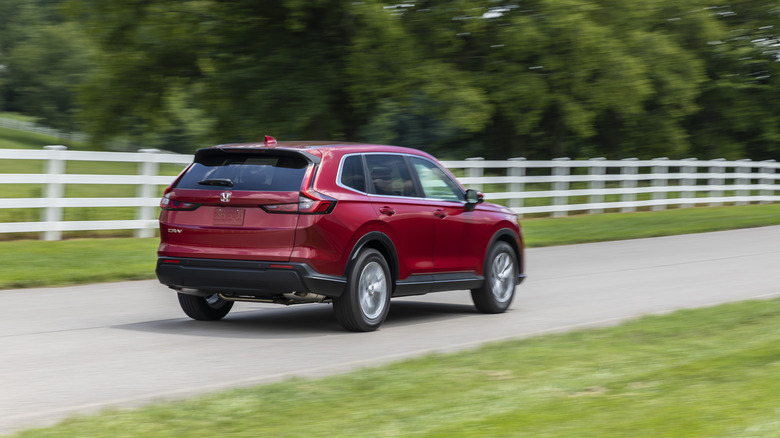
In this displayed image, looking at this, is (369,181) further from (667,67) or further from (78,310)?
(667,67)

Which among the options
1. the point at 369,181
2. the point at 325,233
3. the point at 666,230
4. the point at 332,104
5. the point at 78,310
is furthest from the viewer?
the point at 332,104

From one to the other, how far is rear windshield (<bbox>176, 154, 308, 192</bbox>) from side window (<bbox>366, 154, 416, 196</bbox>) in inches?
36.3

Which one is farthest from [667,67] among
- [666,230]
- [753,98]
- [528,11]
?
[666,230]

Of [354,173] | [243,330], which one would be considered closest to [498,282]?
[354,173]

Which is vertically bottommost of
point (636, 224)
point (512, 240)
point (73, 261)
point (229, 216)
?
point (73, 261)

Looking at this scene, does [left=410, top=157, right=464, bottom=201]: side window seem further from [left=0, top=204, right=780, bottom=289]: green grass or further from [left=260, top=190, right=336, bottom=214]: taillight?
[left=0, top=204, right=780, bottom=289]: green grass

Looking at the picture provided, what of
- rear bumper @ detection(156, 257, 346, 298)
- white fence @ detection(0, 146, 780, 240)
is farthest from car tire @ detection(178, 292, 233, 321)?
white fence @ detection(0, 146, 780, 240)

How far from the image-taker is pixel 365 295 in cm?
1020

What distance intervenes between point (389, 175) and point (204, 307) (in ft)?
7.01

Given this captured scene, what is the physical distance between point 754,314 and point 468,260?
2783mm

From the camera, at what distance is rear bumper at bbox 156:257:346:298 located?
31.3ft

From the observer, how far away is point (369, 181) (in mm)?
10430

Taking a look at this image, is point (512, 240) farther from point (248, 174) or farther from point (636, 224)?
point (636, 224)

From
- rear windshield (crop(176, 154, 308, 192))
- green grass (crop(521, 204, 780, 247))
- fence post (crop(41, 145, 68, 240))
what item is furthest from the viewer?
green grass (crop(521, 204, 780, 247))
